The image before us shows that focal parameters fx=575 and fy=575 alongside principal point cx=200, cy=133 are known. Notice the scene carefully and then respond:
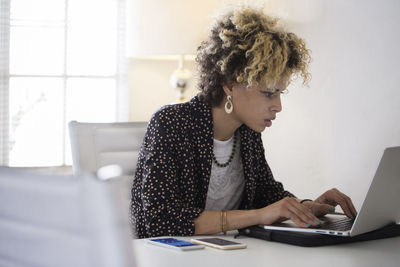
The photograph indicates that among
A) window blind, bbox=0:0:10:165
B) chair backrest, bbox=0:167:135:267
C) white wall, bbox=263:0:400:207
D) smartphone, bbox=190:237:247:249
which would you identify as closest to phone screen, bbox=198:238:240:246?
smartphone, bbox=190:237:247:249

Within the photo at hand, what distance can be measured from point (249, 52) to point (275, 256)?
657 millimetres

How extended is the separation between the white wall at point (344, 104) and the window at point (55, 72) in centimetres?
123

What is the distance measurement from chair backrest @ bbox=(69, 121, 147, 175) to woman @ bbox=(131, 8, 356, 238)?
0.17 meters

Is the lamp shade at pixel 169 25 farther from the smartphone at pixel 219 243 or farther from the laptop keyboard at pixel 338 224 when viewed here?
the smartphone at pixel 219 243

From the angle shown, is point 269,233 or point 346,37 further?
point 346,37

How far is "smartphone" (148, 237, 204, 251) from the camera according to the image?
125 centimetres

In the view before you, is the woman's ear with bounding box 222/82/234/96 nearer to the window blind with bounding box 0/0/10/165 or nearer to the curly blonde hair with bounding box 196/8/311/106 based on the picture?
the curly blonde hair with bounding box 196/8/311/106

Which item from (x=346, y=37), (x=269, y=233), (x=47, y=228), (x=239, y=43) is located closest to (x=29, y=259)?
(x=47, y=228)

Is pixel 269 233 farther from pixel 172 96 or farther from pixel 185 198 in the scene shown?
pixel 172 96

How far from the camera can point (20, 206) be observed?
0.67 metres

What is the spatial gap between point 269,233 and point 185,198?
36cm

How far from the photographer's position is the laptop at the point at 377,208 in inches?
51.2

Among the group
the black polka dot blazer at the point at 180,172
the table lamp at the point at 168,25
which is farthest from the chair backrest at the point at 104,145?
the table lamp at the point at 168,25

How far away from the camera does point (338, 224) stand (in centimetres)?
146
